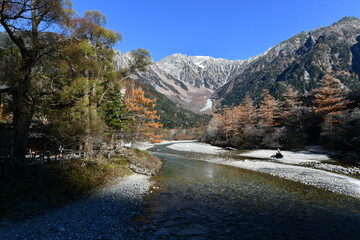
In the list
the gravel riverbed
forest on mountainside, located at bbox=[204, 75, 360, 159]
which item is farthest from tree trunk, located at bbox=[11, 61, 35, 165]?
forest on mountainside, located at bbox=[204, 75, 360, 159]

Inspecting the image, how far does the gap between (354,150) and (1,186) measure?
1514 inches

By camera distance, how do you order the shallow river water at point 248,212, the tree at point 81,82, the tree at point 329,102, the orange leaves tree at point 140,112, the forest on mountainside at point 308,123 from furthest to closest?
the tree at point 329,102 → the forest on mountainside at point 308,123 → the orange leaves tree at point 140,112 → the tree at point 81,82 → the shallow river water at point 248,212

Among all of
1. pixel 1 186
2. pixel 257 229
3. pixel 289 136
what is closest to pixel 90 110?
pixel 1 186

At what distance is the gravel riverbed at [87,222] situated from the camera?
6.56m

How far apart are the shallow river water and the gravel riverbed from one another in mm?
849

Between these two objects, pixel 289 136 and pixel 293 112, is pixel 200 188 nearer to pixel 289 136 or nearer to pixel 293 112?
pixel 289 136

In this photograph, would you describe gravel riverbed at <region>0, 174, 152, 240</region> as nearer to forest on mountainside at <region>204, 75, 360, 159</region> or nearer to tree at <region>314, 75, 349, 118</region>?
forest on mountainside at <region>204, 75, 360, 159</region>

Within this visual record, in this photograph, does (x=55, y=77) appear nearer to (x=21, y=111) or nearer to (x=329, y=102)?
(x=21, y=111)

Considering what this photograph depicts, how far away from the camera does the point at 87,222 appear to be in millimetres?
7730

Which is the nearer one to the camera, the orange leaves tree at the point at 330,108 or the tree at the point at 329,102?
the orange leaves tree at the point at 330,108

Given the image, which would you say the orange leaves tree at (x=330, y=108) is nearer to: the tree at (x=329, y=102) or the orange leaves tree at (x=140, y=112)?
the tree at (x=329, y=102)

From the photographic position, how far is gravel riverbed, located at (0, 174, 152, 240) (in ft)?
21.5

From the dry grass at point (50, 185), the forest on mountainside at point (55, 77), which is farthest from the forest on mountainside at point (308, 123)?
the dry grass at point (50, 185)

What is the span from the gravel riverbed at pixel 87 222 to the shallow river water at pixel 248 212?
0.85 meters
